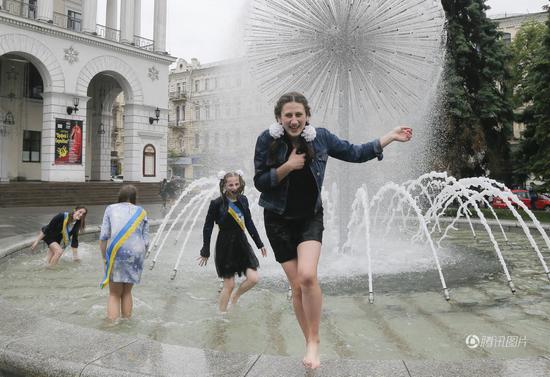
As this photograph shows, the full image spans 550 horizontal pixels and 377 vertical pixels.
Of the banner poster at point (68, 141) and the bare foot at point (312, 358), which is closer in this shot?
the bare foot at point (312, 358)

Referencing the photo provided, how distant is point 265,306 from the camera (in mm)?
5215

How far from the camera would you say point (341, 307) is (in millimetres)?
5129

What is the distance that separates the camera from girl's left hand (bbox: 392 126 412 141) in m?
3.25

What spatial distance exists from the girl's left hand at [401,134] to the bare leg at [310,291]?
921 mm

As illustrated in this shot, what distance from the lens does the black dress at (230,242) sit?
4824mm

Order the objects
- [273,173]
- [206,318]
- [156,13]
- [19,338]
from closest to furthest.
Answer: [273,173] → [19,338] → [206,318] → [156,13]

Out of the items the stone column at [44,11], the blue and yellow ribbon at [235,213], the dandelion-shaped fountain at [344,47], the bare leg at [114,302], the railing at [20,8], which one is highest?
the railing at [20,8]

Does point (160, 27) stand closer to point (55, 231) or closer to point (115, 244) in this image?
point (55, 231)

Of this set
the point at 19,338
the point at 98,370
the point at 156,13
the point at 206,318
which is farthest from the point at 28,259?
the point at 156,13

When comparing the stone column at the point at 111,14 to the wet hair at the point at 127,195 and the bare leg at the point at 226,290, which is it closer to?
the wet hair at the point at 127,195

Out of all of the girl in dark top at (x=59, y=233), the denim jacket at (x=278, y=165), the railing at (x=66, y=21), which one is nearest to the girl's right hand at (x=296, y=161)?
the denim jacket at (x=278, y=165)

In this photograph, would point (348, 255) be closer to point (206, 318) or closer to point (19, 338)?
point (206, 318)

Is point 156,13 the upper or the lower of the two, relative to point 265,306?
upper

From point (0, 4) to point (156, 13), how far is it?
9437mm
